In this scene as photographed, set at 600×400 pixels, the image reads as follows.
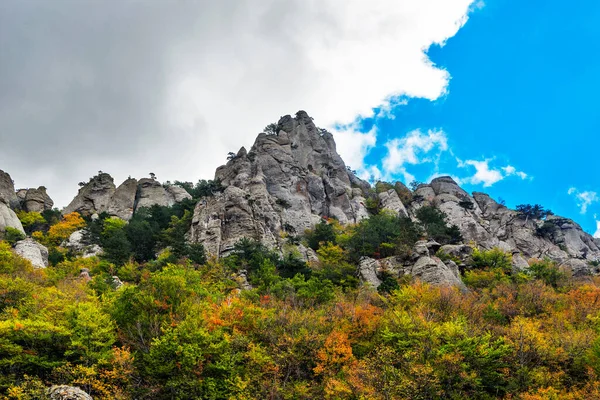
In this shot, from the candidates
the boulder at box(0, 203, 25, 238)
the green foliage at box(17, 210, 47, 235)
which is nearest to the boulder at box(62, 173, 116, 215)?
the green foliage at box(17, 210, 47, 235)

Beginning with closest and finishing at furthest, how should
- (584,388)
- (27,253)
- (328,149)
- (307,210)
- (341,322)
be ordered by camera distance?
1. (584,388)
2. (341,322)
3. (27,253)
4. (307,210)
5. (328,149)

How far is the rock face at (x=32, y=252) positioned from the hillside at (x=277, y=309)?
0.29m

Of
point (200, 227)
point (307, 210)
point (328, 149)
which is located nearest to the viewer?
point (200, 227)

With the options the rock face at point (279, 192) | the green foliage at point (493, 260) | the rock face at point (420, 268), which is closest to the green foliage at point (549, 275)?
the green foliage at point (493, 260)

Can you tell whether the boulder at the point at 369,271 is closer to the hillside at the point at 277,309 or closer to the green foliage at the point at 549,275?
the hillside at the point at 277,309

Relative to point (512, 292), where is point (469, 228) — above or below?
above

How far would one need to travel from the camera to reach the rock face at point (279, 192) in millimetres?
53812

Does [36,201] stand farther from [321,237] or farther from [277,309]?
[277,309]

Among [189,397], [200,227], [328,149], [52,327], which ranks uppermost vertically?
[328,149]

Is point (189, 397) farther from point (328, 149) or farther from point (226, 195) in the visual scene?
point (328, 149)

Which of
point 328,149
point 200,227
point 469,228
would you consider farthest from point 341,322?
point 328,149

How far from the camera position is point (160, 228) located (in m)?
57.3

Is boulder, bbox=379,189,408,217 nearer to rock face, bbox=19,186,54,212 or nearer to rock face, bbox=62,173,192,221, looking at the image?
rock face, bbox=62,173,192,221

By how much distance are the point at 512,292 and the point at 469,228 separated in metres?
34.9
